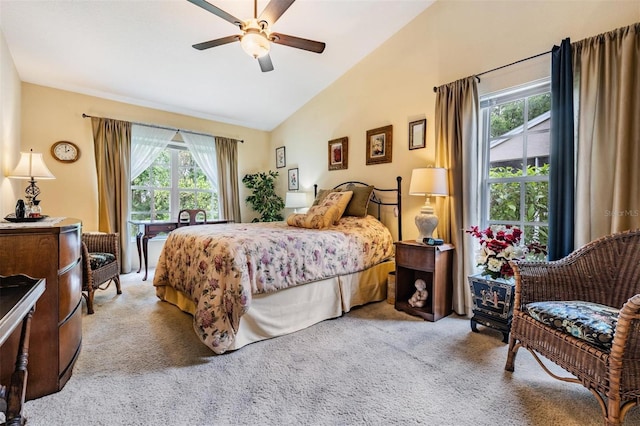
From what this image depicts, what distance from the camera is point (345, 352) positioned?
2.07 metres

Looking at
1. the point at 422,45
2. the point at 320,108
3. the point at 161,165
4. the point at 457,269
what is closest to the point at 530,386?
the point at 457,269

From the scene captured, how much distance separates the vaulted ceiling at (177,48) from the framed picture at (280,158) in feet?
3.35

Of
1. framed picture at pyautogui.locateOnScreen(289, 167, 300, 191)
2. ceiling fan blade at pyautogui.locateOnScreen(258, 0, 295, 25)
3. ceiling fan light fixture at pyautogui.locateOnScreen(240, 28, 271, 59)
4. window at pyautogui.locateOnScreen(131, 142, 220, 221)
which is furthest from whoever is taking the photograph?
framed picture at pyautogui.locateOnScreen(289, 167, 300, 191)

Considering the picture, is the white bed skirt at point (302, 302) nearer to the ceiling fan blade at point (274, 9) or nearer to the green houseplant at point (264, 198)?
the ceiling fan blade at point (274, 9)

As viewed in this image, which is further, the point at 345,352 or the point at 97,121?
the point at 97,121

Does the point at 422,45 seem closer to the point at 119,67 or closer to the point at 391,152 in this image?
the point at 391,152

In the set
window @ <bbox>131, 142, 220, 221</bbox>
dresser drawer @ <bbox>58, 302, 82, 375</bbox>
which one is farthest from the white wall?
dresser drawer @ <bbox>58, 302, 82, 375</bbox>

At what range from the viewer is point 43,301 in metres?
1.58

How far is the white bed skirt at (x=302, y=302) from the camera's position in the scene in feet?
7.30

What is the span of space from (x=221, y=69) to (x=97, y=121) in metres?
1.90

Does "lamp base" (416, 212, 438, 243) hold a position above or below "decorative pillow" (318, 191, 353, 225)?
below

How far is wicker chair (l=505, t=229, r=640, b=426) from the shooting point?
1.27 metres

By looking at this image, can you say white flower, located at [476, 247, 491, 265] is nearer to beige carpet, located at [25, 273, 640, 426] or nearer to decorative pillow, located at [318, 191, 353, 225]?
beige carpet, located at [25, 273, 640, 426]

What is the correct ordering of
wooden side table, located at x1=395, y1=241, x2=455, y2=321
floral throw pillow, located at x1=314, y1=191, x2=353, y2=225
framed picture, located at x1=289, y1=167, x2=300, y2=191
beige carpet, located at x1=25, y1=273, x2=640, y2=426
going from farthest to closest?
1. framed picture, located at x1=289, y1=167, x2=300, y2=191
2. floral throw pillow, located at x1=314, y1=191, x2=353, y2=225
3. wooden side table, located at x1=395, y1=241, x2=455, y2=321
4. beige carpet, located at x1=25, y1=273, x2=640, y2=426
